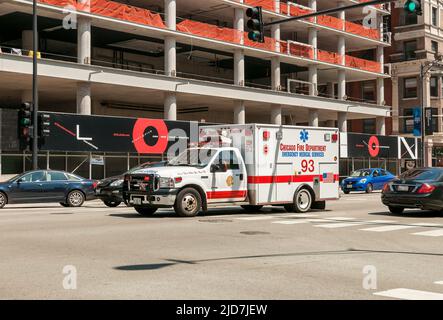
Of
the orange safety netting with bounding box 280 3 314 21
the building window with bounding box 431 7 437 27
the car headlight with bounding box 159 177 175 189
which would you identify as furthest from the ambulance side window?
the building window with bounding box 431 7 437 27

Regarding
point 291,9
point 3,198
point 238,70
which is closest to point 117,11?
point 238,70

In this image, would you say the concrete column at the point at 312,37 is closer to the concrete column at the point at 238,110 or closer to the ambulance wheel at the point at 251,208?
the concrete column at the point at 238,110

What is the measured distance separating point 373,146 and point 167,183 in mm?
40623

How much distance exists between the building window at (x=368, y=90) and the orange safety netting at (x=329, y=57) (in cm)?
2189

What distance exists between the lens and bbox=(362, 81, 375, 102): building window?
73688mm

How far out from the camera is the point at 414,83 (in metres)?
69.9

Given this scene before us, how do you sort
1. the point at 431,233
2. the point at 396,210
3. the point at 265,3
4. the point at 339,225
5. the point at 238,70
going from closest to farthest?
1. the point at 431,233
2. the point at 339,225
3. the point at 396,210
4. the point at 238,70
5. the point at 265,3

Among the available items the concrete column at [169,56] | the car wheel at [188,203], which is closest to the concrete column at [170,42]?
the concrete column at [169,56]

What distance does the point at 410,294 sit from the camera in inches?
279

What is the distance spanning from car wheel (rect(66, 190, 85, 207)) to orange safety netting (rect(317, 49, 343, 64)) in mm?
31493

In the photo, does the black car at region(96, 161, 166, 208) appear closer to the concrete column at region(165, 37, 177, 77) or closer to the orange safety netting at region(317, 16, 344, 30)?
the concrete column at region(165, 37, 177, 77)

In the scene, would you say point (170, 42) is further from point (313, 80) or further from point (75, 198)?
point (75, 198)
